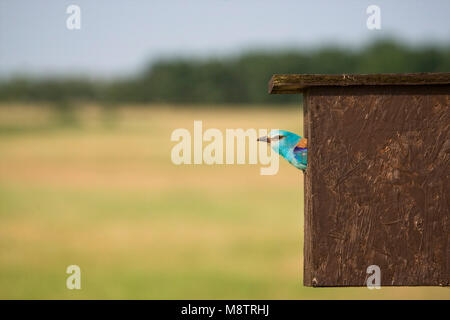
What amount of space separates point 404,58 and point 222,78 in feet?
30.9

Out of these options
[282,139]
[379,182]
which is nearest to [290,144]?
[282,139]

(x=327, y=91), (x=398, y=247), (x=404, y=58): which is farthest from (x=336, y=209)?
(x=404, y=58)

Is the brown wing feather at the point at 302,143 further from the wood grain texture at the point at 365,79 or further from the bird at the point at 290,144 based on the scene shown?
the wood grain texture at the point at 365,79

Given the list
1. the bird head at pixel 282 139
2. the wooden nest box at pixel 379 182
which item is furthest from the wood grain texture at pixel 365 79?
the bird head at pixel 282 139

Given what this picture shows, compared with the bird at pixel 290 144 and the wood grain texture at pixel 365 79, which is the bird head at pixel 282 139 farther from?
the wood grain texture at pixel 365 79

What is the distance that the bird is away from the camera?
2.95 m

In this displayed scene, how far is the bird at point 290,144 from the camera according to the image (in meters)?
2.95

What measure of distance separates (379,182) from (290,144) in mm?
532

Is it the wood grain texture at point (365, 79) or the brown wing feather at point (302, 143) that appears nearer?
the wood grain texture at point (365, 79)

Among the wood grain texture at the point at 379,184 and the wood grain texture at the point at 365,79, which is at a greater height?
the wood grain texture at the point at 365,79

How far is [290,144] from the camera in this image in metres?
→ 2.96

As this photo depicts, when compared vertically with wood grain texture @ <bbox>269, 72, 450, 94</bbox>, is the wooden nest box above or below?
below

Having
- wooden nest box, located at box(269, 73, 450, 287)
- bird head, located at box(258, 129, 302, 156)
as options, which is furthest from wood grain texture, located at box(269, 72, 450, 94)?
bird head, located at box(258, 129, 302, 156)

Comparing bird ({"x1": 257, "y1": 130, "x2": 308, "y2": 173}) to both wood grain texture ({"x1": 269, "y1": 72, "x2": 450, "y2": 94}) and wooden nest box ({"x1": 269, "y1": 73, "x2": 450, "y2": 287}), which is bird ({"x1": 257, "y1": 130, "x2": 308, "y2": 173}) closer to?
wooden nest box ({"x1": 269, "y1": 73, "x2": 450, "y2": 287})
